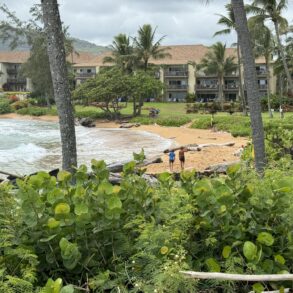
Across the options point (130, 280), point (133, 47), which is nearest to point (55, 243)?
point (130, 280)

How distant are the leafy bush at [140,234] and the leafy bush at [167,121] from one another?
4069 centimetres

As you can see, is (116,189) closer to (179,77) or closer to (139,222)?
(139,222)

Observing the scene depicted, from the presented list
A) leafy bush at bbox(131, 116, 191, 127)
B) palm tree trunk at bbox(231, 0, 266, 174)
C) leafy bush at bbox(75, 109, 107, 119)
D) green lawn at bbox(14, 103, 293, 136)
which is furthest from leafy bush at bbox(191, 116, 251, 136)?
palm tree trunk at bbox(231, 0, 266, 174)

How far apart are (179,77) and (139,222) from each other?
72151mm

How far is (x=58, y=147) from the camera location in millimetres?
32156

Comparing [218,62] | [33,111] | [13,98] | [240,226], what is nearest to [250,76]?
[240,226]

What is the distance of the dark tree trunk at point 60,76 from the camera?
24.7 feet

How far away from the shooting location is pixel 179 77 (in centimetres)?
7406

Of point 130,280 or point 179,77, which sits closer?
point 130,280

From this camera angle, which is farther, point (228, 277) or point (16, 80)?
point (16, 80)

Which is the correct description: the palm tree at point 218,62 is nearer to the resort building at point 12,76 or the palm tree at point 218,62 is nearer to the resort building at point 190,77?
the resort building at point 190,77

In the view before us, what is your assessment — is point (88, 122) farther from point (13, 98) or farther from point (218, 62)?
point (13, 98)

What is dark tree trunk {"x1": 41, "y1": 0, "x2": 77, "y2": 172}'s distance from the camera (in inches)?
296

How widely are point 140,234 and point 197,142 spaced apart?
89.3ft
